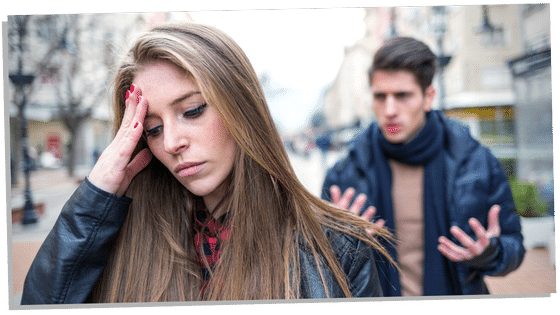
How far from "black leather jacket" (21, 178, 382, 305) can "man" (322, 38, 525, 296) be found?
72 cm

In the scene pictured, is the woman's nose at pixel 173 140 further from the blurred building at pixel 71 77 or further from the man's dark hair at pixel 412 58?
the man's dark hair at pixel 412 58

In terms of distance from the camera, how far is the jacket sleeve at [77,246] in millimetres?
1743

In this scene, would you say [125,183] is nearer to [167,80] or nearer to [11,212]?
[167,80]

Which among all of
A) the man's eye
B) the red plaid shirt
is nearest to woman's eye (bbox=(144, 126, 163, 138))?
the red plaid shirt

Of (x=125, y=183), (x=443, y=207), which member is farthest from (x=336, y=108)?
(x=125, y=183)

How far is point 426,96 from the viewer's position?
250 cm

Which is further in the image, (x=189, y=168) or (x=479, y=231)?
(x=479, y=231)

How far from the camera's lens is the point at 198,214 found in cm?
198

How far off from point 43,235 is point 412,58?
110 inches

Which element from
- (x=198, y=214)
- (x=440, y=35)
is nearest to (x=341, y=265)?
(x=198, y=214)

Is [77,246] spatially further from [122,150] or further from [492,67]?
[492,67]

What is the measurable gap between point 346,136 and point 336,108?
22 cm

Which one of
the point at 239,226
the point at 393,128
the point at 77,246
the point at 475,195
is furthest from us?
the point at 393,128

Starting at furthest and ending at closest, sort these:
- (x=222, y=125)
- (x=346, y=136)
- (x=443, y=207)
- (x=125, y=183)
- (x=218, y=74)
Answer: (x=346, y=136) → (x=443, y=207) → (x=125, y=183) → (x=222, y=125) → (x=218, y=74)
